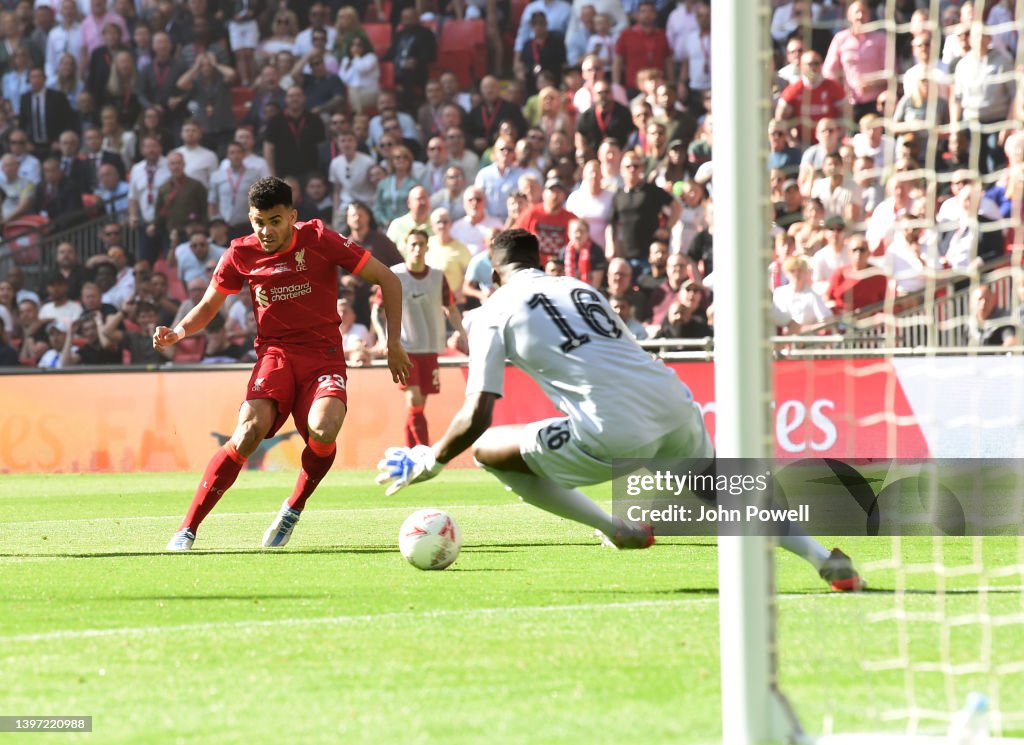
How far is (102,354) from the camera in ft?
63.2

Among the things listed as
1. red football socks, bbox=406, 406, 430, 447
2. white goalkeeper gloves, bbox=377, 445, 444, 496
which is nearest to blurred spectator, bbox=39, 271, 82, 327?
red football socks, bbox=406, 406, 430, 447

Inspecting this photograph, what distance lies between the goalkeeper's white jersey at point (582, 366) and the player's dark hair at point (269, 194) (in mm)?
2209

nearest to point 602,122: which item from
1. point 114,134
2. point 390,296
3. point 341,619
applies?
point 114,134

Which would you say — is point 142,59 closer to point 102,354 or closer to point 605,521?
point 102,354

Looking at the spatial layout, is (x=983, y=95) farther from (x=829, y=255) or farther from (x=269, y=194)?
(x=829, y=255)

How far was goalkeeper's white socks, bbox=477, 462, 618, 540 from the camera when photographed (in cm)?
755

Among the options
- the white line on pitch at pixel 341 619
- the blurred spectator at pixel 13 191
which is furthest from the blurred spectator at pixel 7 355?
the white line on pitch at pixel 341 619

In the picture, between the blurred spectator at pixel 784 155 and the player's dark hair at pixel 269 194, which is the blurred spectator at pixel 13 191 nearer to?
the blurred spectator at pixel 784 155

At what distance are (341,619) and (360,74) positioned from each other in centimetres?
1576

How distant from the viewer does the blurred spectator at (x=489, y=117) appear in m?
20.0

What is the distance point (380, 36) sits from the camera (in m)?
21.8

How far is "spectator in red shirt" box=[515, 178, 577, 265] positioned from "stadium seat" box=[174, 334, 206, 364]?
14.8 feet

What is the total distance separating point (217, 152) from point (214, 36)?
2.14 meters
